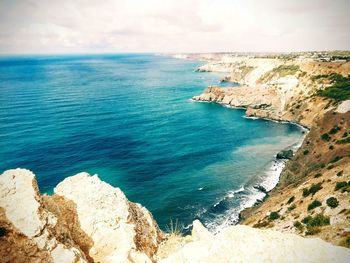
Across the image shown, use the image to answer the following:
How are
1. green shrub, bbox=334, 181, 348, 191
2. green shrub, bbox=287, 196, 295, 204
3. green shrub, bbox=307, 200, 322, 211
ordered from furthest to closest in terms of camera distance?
green shrub, bbox=287, 196, 295, 204, green shrub, bbox=334, 181, 348, 191, green shrub, bbox=307, 200, 322, 211

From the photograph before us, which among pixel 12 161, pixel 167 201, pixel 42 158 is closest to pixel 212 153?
pixel 167 201

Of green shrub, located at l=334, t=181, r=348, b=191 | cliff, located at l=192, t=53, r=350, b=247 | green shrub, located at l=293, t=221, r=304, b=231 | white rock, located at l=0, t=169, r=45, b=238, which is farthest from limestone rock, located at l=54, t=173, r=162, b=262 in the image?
green shrub, located at l=334, t=181, r=348, b=191

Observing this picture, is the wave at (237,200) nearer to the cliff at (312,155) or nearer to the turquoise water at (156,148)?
the turquoise water at (156,148)

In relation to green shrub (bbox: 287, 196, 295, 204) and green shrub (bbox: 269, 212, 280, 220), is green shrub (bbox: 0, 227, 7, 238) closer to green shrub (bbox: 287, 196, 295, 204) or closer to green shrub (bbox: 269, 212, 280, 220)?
green shrub (bbox: 269, 212, 280, 220)

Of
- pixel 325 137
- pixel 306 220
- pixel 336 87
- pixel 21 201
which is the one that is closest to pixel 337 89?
pixel 336 87

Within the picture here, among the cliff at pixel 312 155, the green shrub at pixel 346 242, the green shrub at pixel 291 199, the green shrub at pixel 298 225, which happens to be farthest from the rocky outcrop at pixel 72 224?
the green shrub at pixel 291 199

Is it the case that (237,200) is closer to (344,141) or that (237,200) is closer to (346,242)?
(344,141)

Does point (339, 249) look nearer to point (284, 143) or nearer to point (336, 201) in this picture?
point (336, 201)
